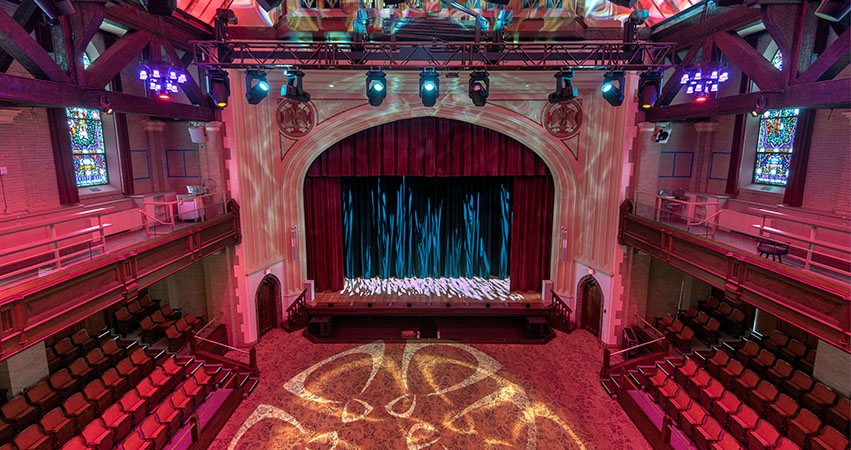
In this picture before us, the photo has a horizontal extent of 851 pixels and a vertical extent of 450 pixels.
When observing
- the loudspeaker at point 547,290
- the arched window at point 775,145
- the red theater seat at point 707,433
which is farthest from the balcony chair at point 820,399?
the loudspeaker at point 547,290

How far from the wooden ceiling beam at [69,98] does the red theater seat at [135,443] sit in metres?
5.36

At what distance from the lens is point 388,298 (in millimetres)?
13594

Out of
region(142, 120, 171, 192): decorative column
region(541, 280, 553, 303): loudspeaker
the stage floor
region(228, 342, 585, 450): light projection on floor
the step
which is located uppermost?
region(142, 120, 171, 192): decorative column

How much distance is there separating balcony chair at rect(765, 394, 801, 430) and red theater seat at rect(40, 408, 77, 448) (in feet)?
40.0

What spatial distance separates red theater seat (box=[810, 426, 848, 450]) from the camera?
6.49 m

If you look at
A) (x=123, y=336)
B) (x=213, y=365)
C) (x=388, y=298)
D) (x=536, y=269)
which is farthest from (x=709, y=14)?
(x=123, y=336)

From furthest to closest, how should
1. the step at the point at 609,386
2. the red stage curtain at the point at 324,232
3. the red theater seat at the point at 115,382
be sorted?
the red stage curtain at the point at 324,232 < the step at the point at 609,386 < the red theater seat at the point at 115,382

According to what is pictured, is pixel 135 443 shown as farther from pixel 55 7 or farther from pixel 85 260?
pixel 55 7

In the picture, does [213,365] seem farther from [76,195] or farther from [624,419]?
[624,419]

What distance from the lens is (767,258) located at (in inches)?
263

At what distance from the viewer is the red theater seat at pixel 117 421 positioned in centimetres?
704

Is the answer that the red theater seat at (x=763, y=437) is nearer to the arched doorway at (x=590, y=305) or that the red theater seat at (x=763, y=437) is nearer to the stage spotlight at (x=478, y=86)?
the arched doorway at (x=590, y=305)

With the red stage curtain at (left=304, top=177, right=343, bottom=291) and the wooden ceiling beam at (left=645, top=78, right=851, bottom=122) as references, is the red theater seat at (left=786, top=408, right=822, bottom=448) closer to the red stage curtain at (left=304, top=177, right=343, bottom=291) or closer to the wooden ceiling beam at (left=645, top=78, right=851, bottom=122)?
the wooden ceiling beam at (left=645, top=78, right=851, bottom=122)

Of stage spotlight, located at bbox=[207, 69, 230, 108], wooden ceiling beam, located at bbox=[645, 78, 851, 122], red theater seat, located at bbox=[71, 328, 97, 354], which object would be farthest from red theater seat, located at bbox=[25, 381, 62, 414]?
wooden ceiling beam, located at bbox=[645, 78, 851, 122]
